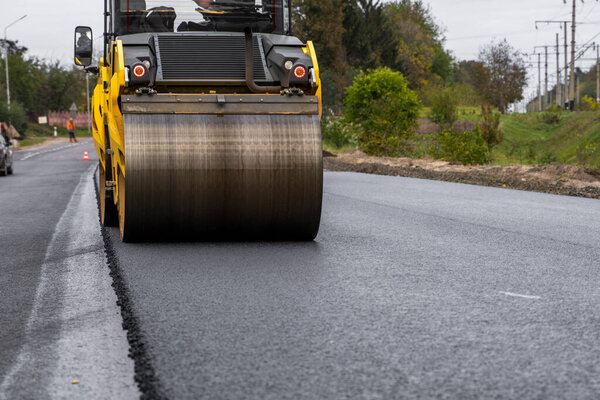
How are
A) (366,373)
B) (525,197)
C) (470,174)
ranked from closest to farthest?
(366,373), (525,197), (470,174)

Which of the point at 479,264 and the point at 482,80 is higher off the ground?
the point at 482,80

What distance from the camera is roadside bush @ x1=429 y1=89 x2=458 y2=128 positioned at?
131ft

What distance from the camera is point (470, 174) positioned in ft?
60.8

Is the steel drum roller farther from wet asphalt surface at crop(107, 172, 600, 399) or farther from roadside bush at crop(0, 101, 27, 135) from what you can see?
roadside bush at crop(0, 101, 27, 135)

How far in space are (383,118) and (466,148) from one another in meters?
5.02

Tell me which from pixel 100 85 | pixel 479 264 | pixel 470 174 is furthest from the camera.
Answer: pixel 470 174

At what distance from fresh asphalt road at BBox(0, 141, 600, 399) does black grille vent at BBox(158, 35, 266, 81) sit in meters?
1.50

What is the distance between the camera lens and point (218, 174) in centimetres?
682

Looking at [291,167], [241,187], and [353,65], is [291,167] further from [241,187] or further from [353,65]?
[353,65]

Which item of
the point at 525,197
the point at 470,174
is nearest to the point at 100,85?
the point at 525,197

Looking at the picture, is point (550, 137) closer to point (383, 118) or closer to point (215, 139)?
point (383, 118)

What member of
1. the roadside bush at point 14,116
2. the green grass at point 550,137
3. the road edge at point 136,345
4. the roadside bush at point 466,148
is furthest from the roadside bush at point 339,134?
the roadside bush at point 14,116

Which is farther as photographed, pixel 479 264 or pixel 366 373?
pixel 479 264

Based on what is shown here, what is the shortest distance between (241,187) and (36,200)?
7.46 metres
